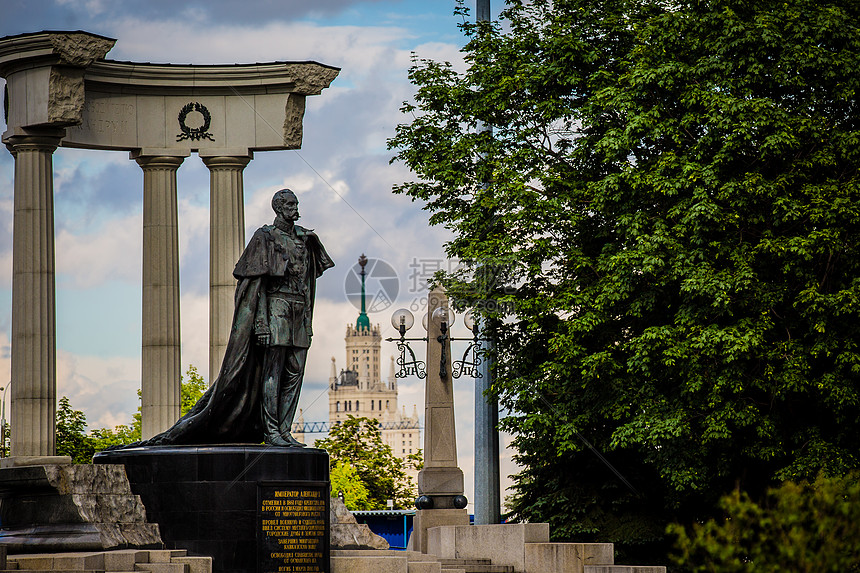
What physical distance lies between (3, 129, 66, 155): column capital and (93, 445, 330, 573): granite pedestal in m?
14.3

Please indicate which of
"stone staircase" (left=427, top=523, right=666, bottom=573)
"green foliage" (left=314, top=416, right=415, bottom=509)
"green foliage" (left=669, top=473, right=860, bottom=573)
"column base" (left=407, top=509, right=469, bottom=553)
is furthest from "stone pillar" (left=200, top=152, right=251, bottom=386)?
"green foliage" (left=314, top=416, right=415, bottom=509)

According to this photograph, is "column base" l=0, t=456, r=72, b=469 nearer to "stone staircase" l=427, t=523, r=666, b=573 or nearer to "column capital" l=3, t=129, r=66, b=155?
"column capital" l=3, t=129, r=66, b=155

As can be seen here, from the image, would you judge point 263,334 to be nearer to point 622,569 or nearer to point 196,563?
point 196,563

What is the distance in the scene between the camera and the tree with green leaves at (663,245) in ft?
81.4

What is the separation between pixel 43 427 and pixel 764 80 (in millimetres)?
17830

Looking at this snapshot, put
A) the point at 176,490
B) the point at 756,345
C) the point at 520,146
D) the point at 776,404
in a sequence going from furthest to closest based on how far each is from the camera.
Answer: the point at 520,146 < the point at 776,404 < the point at 756,345 < the point at 176,490

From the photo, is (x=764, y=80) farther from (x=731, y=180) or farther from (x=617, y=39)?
(x=617, y=39)

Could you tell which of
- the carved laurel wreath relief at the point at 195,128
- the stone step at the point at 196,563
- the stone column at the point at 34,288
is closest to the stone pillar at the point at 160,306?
the carved laurel wreath relief at the point at 195,128

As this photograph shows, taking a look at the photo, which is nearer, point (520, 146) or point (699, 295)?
point (699, 295)

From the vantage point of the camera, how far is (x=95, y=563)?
621 inches

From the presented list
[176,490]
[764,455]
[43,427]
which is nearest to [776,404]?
[764,455]

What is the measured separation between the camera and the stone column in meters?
29.3

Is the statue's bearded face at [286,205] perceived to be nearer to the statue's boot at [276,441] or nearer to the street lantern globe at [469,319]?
the statue's boot at [276,441]

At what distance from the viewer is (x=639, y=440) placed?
82.9ft
